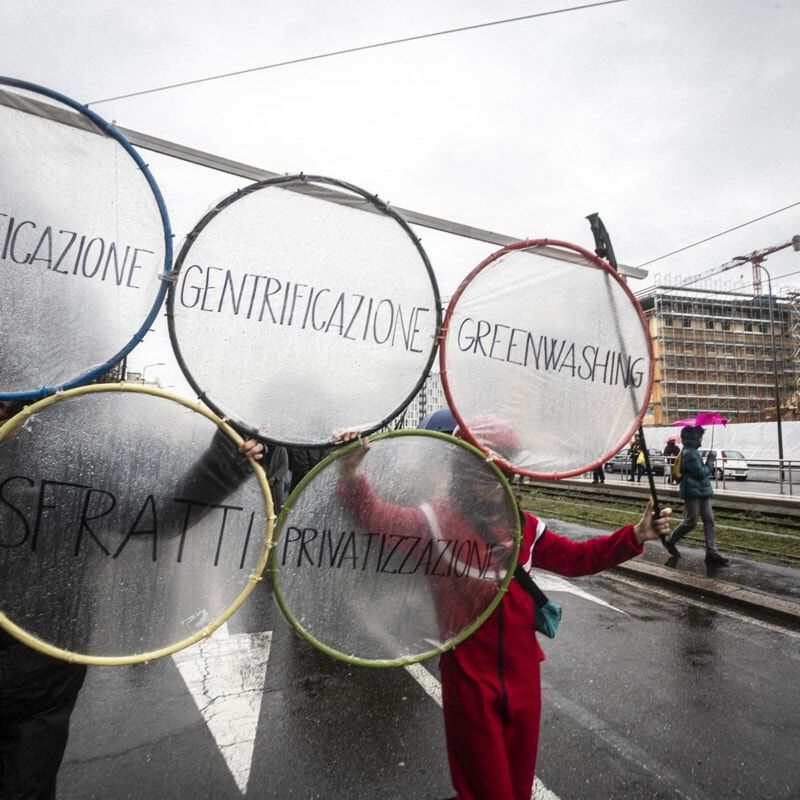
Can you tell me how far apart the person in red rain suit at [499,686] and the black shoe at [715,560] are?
589cm

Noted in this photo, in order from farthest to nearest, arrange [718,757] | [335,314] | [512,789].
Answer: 1. [718,757]
2. [512,789]
3. [335,314]

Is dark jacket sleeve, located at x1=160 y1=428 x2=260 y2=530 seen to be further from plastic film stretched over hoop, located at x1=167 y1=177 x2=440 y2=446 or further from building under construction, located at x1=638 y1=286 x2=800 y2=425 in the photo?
building under construction, located at x1=638 y1=286 x2=800 y2=425

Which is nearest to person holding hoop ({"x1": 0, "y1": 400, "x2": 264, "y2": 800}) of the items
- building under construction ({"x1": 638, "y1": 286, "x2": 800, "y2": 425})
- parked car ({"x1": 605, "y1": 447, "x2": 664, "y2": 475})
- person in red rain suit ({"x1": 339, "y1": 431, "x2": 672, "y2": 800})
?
person in red rain suit ({"x1": 339, "y1": 431, "x2": 672, "y2": 800})

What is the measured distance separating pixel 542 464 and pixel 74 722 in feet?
9.94

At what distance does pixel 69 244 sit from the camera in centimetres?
133

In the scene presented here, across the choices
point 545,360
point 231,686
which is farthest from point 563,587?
point 545,360

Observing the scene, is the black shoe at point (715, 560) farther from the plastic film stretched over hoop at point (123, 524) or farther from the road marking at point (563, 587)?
the plastic film stretched over hoop at point (123, 524)

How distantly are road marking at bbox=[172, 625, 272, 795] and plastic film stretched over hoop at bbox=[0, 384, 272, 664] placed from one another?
1592 mm

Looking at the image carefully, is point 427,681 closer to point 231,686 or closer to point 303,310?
point 231,686

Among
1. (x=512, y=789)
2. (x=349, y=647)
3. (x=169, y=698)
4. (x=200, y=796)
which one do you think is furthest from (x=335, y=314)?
(x=169, y=698)

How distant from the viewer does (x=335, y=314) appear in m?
1.49

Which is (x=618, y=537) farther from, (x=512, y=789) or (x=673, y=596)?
(x=673, y=596)

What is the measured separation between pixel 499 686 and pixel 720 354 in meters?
74.7

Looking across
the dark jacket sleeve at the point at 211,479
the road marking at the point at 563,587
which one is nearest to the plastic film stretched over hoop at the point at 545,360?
the dark jacket sleeve at the point at 211,479
